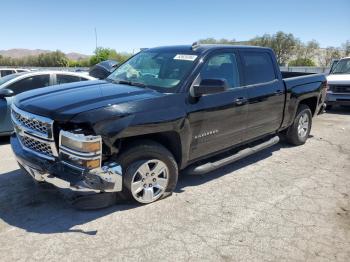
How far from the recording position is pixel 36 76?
756cm

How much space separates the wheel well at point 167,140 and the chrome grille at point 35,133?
2.50ft

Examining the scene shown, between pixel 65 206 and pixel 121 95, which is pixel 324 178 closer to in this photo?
pixel 121 95

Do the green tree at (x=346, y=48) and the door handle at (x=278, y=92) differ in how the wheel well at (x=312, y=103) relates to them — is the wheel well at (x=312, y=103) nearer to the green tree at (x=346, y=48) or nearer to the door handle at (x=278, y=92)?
the door handle at (x=278, y=92)

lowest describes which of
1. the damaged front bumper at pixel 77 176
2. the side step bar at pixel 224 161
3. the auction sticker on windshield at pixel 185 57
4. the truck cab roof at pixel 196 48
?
the side step bar at pixel 224 161

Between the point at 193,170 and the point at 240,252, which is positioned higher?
the point at 193,170

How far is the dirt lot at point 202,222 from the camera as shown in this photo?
320cm

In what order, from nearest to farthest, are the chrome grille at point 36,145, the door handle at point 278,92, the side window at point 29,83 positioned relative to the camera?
the chrome grille at point 36,145 < the door handle at point 278,92 < the side window at point 29,83

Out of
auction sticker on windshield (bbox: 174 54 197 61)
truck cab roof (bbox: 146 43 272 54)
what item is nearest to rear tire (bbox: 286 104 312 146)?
truck cab roof (bbox: 146 43 272 54)

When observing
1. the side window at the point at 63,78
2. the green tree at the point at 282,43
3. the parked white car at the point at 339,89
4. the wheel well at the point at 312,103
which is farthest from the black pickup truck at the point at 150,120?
the green tree at the point at 282,43

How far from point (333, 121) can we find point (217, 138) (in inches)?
Result: 254

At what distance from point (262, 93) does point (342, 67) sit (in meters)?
8.52

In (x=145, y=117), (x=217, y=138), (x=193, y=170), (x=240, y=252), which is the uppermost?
(x=145, y=117)

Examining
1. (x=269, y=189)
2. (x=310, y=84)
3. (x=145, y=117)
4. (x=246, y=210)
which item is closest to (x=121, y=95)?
(x=145, y=117)

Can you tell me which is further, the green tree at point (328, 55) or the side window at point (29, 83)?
the green tree at point (328, 55)
